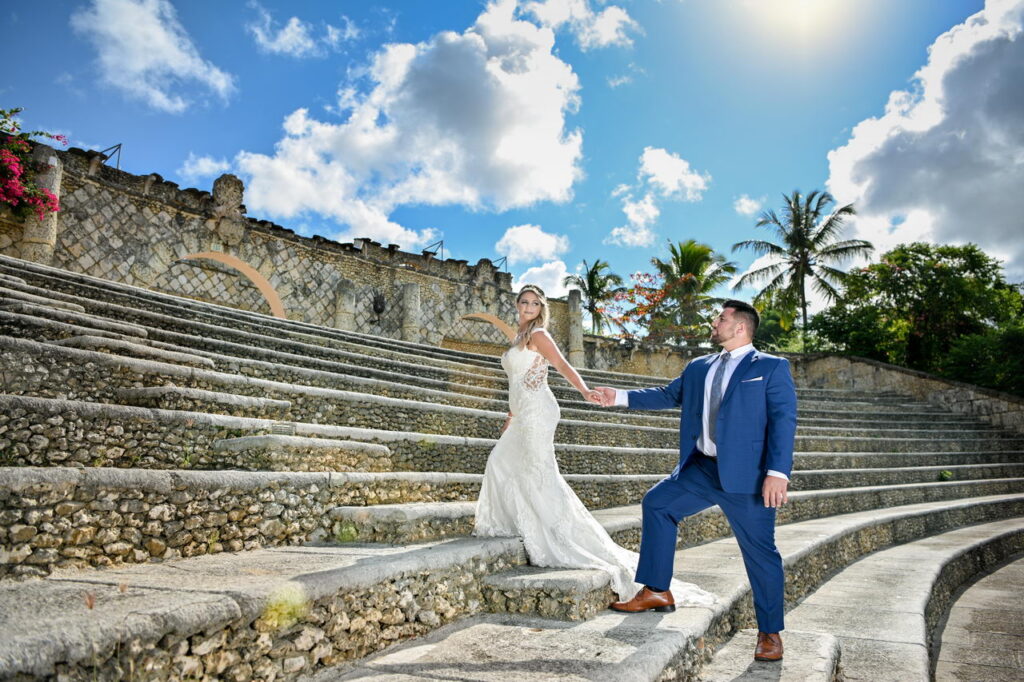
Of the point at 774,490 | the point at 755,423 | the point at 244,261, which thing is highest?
the point at 244,261

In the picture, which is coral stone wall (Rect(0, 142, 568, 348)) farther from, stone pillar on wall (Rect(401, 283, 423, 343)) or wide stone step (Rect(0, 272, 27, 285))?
wide stone step (Rect(0, 272, 27, 285))

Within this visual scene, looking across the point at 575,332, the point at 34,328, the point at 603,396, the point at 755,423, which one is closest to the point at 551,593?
the point at 603,396

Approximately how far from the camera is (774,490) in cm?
262

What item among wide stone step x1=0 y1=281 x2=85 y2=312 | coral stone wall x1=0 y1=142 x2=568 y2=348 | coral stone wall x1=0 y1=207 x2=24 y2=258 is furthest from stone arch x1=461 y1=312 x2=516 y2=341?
wide stone step x1=0 y1=281 x2=85 y2=312

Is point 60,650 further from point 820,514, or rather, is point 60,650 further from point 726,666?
point 820,514

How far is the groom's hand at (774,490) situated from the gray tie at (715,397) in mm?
384

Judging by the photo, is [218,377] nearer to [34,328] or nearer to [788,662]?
[34,328]

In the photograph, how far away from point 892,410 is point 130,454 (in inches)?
623

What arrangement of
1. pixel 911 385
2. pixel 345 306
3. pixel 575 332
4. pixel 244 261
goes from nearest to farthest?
pixel 244 261, pixel 345 306, pixel 911 385, pixel 575 332

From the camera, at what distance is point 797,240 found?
2658 centimetres

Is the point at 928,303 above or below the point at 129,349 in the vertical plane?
above

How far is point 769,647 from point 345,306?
13.9 m

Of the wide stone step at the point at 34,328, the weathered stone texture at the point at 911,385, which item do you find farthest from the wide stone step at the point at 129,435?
the weathered stone texture at the point at 911,385

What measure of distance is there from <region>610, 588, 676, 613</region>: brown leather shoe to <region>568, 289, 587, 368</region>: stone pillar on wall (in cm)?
1641
